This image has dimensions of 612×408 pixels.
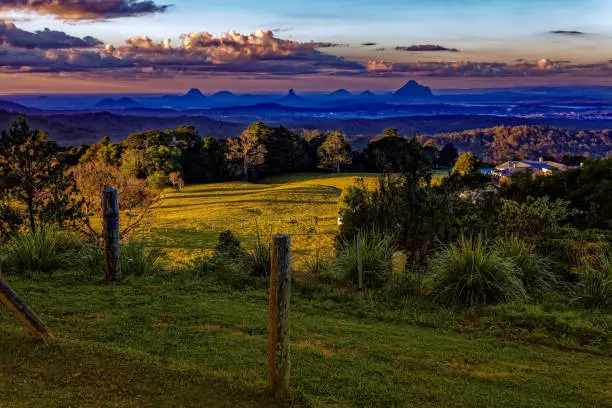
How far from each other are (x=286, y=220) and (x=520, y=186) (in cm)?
2365

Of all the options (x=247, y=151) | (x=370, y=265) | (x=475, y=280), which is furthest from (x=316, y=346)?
(x=247, y=151)

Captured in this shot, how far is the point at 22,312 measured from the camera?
216 inches

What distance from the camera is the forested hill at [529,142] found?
16762 centimetres

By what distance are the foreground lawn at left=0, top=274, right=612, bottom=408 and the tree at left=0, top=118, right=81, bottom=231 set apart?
6153 millimetres

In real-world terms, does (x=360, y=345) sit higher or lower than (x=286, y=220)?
higher

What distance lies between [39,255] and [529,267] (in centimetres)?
963

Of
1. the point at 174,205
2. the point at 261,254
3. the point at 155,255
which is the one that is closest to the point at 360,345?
the point at 261,254

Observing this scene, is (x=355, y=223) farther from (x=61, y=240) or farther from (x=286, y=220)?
(x=286, y=220)

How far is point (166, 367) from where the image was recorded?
522 cm

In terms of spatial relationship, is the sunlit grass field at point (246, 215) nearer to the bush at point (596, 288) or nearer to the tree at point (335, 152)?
the tree at point (335, 152)

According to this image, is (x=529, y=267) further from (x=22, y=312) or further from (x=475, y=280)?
(x=22, y=312)

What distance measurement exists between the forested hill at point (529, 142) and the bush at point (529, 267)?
15677cm

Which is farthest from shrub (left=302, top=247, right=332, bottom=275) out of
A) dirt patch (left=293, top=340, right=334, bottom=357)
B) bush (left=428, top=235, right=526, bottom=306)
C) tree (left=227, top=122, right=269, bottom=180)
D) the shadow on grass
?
tree (left=227, top=122, right=269, bottom=180)

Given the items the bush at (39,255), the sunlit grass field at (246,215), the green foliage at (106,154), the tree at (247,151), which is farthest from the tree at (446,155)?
the bush at (39,255)
